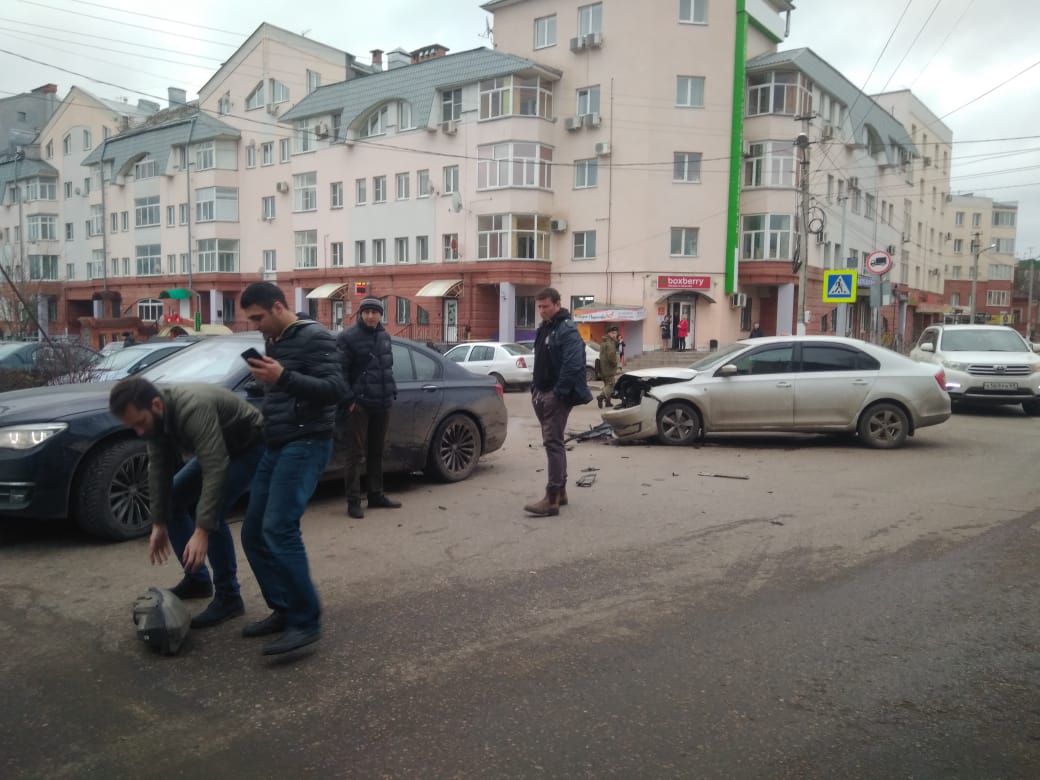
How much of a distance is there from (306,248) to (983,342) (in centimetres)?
3855

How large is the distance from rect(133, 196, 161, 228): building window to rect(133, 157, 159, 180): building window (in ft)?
4.99

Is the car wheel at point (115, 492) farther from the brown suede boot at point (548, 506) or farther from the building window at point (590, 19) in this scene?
the building window at point (590, 19)

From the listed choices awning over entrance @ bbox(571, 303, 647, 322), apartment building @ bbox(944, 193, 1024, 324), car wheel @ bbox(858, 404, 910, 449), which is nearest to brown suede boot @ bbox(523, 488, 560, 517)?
car wheel @ bbox(858, 404, 910, 449)

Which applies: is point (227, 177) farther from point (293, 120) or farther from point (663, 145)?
point (663, 145)

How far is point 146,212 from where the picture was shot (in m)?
54.8

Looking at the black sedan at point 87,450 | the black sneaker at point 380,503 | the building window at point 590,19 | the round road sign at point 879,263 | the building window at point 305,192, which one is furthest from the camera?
the building window at point 305,192

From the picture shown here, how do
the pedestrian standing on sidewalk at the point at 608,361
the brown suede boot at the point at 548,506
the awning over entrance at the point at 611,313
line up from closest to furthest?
the brown suede boot at the point at 548,506, the pedestrian standing on sidewalk at the point at 608,361, the awning over entrance at the point at 611,313

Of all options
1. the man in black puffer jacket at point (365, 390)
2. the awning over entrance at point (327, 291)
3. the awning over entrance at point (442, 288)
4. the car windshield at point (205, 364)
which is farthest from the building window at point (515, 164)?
the man in black puffer jacket at point (365, 390)

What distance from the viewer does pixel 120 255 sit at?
5747cm

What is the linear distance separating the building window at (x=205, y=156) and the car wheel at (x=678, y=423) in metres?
46.3

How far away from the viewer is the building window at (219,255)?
5069cm

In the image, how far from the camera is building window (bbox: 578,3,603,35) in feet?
120

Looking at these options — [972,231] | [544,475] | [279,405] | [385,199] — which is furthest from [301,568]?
[972,231]

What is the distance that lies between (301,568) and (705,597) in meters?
2.40
